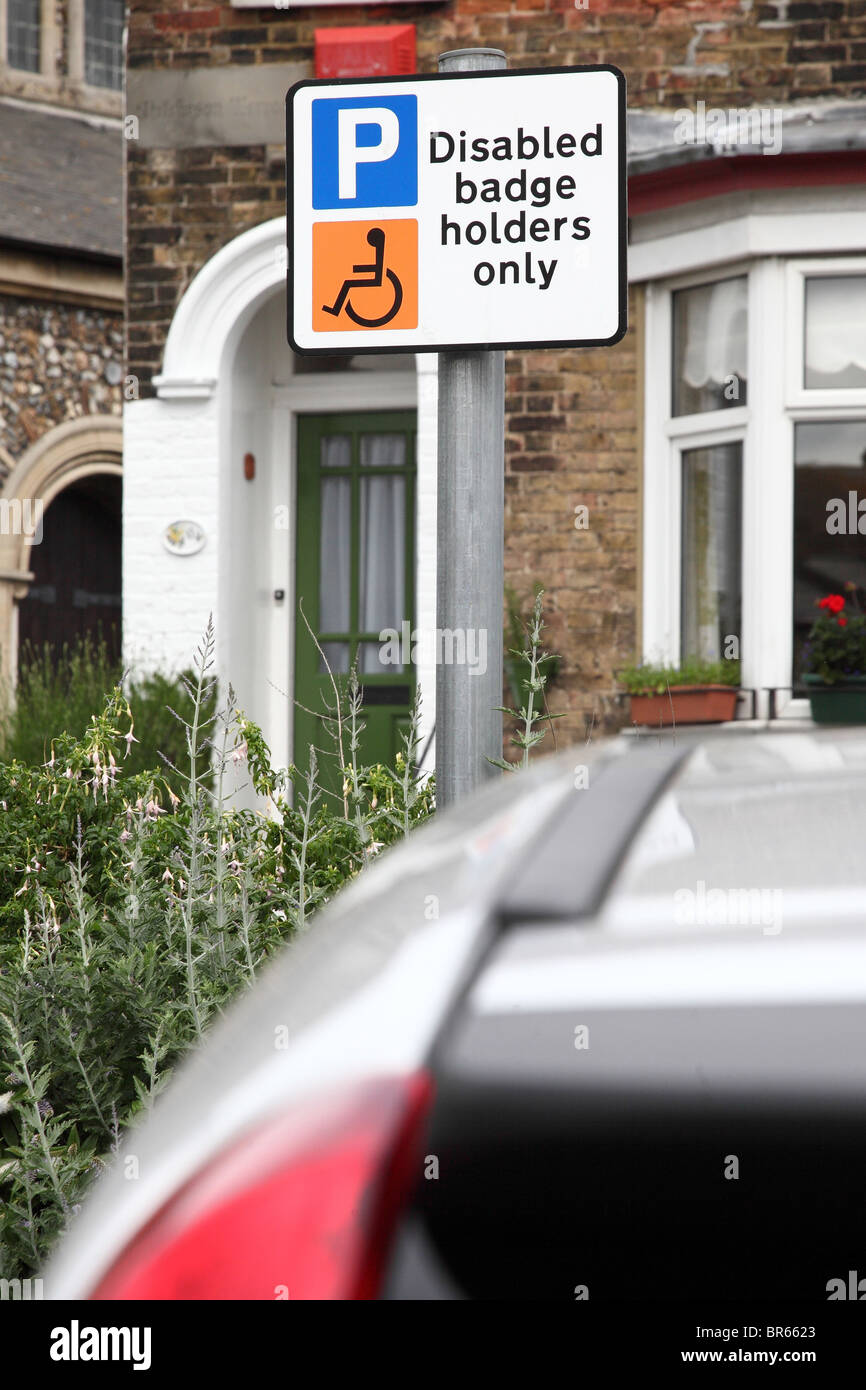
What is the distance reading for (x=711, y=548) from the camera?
7.31 metres

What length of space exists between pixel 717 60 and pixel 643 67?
1.13ft

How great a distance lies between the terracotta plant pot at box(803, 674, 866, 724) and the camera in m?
6.73

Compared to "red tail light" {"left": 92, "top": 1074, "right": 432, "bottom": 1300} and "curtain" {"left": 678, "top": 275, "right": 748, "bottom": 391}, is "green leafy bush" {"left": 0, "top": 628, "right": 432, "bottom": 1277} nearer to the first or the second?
"red tail light" {"left": 92, "top": 1074, "right": 432, "bottom": 1300}

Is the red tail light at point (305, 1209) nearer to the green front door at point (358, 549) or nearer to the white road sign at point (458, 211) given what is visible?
the white road sign at point (458, 211)

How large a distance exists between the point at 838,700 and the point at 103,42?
1386 centimetres

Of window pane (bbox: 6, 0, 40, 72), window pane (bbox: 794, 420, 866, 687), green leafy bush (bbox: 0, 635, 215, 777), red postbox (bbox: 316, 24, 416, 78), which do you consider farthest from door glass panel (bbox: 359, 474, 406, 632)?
window pane (bbox: 6, 0, 40, 72)

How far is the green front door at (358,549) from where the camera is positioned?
332 inches

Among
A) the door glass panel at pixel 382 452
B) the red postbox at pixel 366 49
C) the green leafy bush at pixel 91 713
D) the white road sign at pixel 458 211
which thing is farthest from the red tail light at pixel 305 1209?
the door glass panel at pixel 382 452

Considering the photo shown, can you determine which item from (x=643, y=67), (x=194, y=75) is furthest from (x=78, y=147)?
(x=643, y=67)

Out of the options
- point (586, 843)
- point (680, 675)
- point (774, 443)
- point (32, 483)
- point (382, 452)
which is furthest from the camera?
point (32, 483)

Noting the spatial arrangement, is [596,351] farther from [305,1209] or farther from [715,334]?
[305,1209]

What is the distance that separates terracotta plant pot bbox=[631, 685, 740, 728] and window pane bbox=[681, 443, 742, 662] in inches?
11.5

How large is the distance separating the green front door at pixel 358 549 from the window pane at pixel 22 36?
10.3m

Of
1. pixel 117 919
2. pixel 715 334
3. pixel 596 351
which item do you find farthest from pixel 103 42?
pixel 117 919
